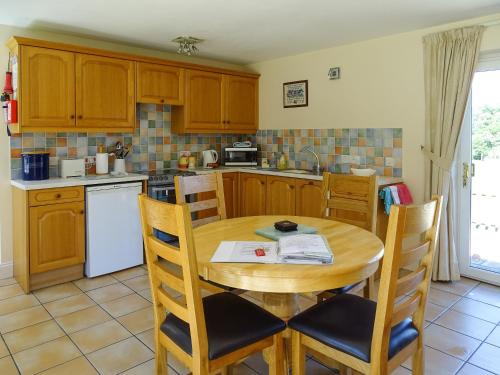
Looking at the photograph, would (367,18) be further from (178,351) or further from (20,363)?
(20,363)

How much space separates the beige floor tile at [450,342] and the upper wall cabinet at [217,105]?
3126mm


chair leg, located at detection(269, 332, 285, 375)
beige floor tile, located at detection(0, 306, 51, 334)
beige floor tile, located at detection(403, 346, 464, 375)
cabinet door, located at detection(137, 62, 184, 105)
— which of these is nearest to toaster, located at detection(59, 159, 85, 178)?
cabinet door, located at detection(137, 62, 184, 105)

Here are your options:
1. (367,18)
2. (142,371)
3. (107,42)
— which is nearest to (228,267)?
(142,371)

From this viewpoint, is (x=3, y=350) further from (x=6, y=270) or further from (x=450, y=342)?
(x=450, y=342)

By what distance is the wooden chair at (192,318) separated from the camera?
55.0 inches

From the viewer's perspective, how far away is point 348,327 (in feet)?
5.16

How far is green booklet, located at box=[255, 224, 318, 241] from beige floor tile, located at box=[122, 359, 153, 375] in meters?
0.95

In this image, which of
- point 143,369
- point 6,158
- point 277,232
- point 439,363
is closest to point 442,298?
point 439,363

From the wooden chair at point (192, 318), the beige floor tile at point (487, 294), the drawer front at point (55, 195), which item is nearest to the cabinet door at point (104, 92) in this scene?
the drawer front at point (55, 195)

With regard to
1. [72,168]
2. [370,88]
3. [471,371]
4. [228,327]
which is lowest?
[471,371]

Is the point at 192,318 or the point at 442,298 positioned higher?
the point at 192,318

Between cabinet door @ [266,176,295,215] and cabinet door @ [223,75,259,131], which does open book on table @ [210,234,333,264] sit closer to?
cabinet door @ [266,176,295,215]

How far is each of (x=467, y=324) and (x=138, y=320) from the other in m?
2.24

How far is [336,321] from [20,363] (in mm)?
1784
